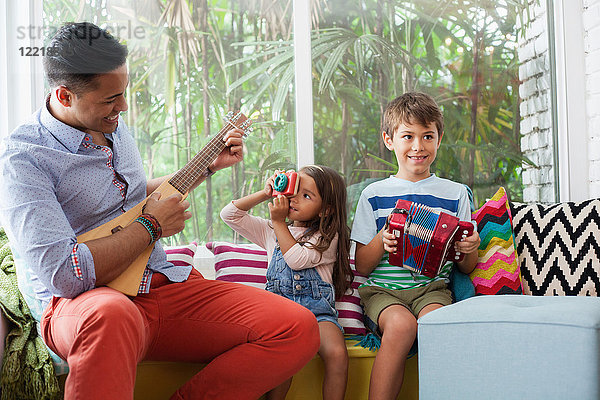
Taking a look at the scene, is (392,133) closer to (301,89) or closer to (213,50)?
(301,89)

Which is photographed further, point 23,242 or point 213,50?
point 213,50

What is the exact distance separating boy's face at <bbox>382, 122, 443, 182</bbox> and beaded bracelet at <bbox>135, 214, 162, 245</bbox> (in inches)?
37.6

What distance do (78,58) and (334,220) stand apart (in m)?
0.98

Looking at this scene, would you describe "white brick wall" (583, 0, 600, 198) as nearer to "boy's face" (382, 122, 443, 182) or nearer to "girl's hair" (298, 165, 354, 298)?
"boy's face" (382, 122, 443, 182)

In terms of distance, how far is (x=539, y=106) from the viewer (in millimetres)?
2723

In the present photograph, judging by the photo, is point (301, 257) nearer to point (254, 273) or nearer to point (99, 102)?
point (254, 273)

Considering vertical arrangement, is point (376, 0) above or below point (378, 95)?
above

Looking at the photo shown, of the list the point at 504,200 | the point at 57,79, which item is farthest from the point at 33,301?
the point at 504,200

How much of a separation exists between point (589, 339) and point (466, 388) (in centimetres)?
32

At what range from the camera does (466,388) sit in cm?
151

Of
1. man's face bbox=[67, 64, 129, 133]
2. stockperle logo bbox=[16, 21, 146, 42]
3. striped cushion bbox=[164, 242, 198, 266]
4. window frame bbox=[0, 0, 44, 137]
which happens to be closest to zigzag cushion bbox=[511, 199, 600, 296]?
striped cushion bbox=[164, 242, 198, 266]

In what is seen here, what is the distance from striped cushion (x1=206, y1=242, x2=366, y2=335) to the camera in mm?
2100

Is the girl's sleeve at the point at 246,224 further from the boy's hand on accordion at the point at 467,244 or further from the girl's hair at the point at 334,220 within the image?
the boy's hand on accordion at the point at 467,244

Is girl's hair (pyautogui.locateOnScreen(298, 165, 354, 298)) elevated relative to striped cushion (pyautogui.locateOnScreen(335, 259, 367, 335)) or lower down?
elevated
